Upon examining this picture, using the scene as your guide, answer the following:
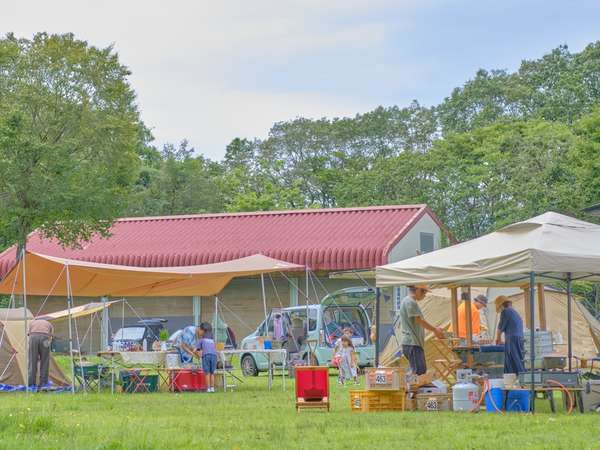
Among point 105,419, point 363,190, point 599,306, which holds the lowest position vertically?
point 105,419

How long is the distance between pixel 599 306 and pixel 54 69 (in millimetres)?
17758

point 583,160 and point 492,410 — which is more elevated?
point 583,160

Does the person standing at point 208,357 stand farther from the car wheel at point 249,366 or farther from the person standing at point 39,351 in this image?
the car wheel at point 249,366

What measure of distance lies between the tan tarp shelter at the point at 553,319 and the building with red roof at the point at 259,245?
11.3m

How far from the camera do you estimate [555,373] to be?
14.3 m

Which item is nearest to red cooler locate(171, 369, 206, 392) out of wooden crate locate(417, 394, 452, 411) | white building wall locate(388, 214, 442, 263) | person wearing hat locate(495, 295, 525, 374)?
person wearing hat locate(495, 295, 525, 374)

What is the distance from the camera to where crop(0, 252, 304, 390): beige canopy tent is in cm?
2066

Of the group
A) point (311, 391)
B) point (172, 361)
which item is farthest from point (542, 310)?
point (172, 361)

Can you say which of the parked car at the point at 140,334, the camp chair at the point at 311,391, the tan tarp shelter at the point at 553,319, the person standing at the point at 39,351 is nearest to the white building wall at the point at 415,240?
the parked car at the point at 140,334

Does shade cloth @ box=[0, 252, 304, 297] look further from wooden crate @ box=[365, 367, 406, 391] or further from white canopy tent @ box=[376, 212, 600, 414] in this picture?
wooden crate @ box=[365, 367, 406, 391]

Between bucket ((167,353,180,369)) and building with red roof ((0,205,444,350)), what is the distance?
16.3m

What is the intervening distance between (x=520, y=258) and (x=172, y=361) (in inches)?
325

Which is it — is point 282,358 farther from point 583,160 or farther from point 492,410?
point 583,160

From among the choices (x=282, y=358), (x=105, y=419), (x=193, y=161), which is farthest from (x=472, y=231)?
(x=105, y=419)
